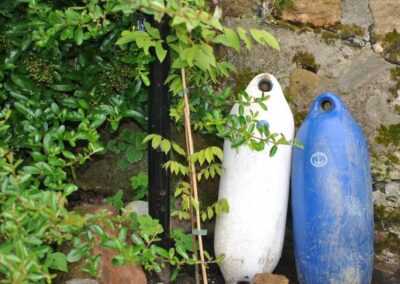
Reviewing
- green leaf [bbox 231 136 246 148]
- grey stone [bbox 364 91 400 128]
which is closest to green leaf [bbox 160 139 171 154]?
green leaf [bbox 231 136 246 148]

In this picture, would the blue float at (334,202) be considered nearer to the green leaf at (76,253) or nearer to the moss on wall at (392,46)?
the moss on wall at (392,46)

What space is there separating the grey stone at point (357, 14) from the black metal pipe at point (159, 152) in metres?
0.82

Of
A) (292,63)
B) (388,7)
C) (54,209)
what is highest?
(388,7)

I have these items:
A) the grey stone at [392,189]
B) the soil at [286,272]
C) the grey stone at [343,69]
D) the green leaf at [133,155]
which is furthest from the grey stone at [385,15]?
the green leaf at [133,155]

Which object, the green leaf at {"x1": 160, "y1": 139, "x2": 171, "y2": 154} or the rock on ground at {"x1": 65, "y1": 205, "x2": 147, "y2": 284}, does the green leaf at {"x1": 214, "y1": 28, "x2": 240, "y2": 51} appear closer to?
the green leaf at {"x1": 160, "y1": 139, "x2": 171, "y2": 154}

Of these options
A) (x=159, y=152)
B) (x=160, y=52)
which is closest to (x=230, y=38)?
(x=160, y=52)

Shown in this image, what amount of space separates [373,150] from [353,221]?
0.37 m

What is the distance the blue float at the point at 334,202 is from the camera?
2.79 m

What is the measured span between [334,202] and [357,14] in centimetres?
80

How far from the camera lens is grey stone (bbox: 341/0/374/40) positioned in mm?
2981

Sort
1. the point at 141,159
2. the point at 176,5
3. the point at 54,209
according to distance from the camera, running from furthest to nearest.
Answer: the point at 141,159 < the point at 176,5 < the point at 54,209

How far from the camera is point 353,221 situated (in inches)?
109

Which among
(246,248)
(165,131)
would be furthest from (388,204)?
(165,131)

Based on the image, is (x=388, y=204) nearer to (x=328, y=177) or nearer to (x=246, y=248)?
(x=328, y=177)
